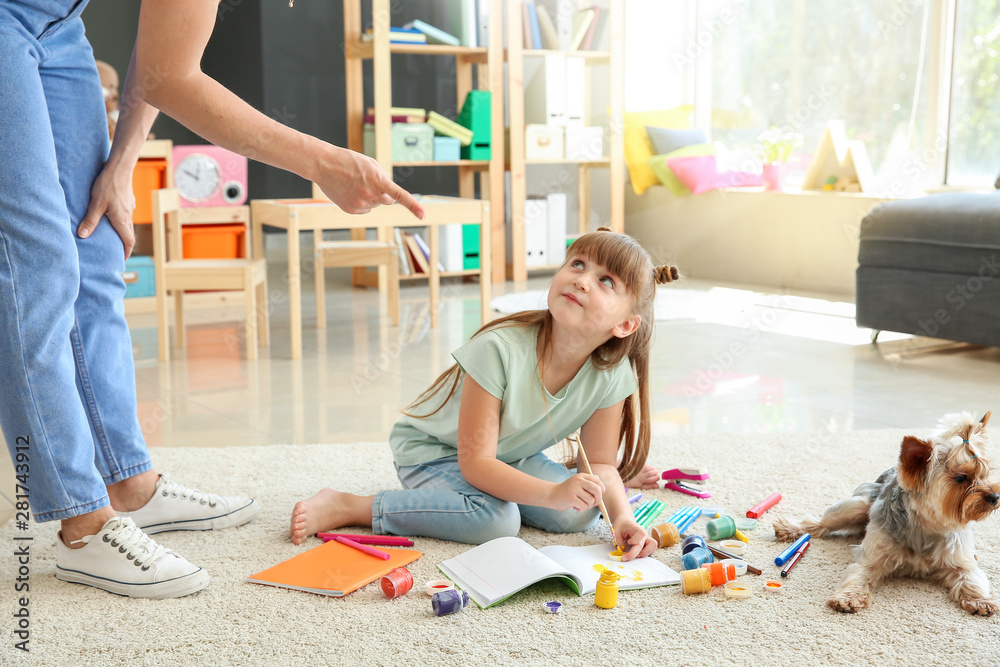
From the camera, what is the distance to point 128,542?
4.28 ft

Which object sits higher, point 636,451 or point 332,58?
point 332,58

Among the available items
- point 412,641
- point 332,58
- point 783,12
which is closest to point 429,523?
point 412,641

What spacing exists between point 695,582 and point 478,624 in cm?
31

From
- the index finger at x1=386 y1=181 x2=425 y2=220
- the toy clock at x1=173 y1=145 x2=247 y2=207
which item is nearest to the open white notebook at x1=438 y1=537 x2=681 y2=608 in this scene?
the index finger at x1=386 y1=181 x2=425 y2=220

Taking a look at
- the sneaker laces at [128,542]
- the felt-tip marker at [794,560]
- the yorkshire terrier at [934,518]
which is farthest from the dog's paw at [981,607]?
the sneaker laces at [128,542]

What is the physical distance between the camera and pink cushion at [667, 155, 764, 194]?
514 centimetres

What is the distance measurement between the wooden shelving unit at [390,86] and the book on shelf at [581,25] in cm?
53

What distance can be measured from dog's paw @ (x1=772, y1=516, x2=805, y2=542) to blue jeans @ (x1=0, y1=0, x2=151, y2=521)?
1.01m

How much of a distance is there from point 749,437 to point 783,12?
3776mm

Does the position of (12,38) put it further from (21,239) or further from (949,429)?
(949,429)

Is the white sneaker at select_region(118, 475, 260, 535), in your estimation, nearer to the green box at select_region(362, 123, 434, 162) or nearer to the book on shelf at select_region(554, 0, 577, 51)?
the green box at select_region(362, 123, 434, 162)

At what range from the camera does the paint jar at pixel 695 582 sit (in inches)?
51.9

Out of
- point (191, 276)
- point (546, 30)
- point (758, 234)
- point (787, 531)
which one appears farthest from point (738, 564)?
point (546, 30)

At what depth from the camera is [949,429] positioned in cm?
125
